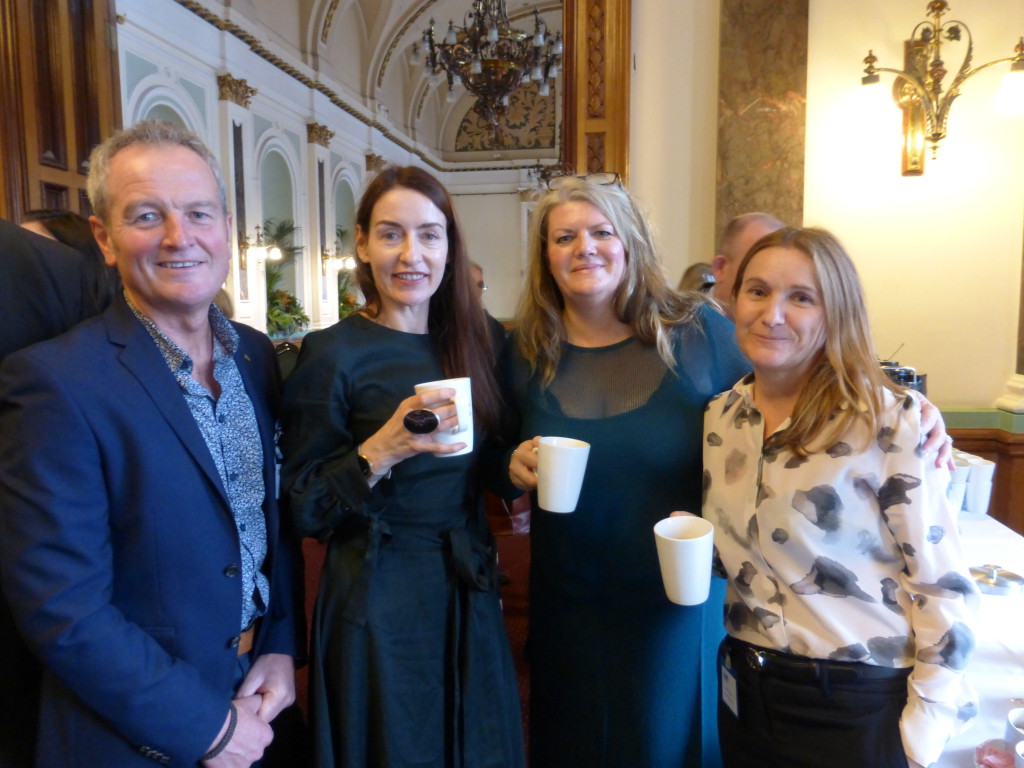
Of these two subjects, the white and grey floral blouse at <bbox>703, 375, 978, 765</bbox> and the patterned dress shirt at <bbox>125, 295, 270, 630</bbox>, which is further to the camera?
the patterned dress shirt at <bbox>125, 295, 270, 630</bbox>

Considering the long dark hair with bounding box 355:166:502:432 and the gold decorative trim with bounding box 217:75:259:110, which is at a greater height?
the gold decorative trim with bounding box 217:75:259:110

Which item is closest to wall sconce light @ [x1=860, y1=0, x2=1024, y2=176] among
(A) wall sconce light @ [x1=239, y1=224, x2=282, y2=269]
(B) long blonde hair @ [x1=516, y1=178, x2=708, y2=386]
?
(B) long blonde hair @ [x1=516, y1=178, x2=708, y2=386]

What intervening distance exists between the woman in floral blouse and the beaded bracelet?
2.95ft

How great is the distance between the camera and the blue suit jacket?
39.2 inches

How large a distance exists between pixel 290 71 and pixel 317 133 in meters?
1.23

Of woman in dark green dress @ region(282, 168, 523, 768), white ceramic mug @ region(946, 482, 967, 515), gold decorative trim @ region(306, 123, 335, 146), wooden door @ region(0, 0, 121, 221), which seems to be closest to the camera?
woman in dark green dress @ region(282, 168, 523, 768)

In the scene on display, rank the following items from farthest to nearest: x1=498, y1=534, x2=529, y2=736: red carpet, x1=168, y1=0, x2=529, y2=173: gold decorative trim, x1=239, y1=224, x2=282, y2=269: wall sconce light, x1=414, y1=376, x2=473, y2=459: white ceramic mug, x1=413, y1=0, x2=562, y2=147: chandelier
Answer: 1. x1=239, y1=224, x2=282, y2=269: wall sconce light
2. x1=168, y1=0, x2=529, y2=173: gold decorative trim
3. x1=413, y1=0, x2=562, y2=147: chandelier
4. x1=498, y1=534, x2=529, y2=736: red carpet
5. x1=414, y1=376, x2=473, y2=459: white ceramic mug

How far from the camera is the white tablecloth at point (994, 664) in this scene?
45.8 inches

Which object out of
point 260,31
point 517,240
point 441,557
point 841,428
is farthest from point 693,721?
point 517,240

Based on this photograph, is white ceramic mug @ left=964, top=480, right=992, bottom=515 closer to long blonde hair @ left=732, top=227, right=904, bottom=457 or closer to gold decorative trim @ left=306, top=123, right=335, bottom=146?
long blonde hair @ left=732, top=227, right=904, bottom=457

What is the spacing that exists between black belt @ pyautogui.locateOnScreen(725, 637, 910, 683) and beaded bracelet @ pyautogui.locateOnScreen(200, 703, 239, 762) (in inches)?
35.9

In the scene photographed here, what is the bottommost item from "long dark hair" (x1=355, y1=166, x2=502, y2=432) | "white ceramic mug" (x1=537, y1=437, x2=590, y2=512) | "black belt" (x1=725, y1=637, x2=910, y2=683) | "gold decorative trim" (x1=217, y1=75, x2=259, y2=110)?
"black belt" (x1=725, y1=637, x2=910, y2=683)

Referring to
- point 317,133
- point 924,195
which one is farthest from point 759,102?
point 317,133

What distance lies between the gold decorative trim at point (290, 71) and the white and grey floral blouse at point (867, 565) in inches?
375
